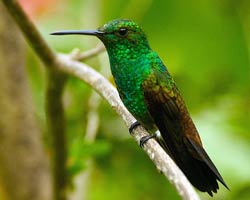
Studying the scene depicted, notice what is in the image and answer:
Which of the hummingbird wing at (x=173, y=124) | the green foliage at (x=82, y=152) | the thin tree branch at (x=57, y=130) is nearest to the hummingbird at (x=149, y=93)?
the hummingbird wing at (x=173, y=124)

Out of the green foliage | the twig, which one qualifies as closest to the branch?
the twig

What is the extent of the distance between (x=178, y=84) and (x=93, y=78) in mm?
1294

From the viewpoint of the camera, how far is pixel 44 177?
425 centimetres

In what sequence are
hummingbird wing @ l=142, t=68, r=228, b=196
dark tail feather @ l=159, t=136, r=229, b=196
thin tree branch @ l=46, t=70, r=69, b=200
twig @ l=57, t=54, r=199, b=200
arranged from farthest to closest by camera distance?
thin tree branch @ l=46, t=70, r=69, b=200 → hummingbird wing @ l=142, t=68, r=228, b=196 → dark tail feather @ l=159, t=136, r=229, b=196 → twig @ l=57, t=54, r=199, b=200

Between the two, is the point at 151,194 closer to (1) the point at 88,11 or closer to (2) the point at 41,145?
(2) the point at 41,145

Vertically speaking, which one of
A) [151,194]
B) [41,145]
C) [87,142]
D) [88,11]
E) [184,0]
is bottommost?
[151,194]

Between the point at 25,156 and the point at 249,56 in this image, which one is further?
the point at 249,56

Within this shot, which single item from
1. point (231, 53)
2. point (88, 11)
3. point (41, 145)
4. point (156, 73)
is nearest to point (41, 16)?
point (88, 11)

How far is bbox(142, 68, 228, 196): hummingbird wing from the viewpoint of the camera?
9.67 feet

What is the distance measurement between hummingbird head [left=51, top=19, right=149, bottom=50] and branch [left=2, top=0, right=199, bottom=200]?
16 cm

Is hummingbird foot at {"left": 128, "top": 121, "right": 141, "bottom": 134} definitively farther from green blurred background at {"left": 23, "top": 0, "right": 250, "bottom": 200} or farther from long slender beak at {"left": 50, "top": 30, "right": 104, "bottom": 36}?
green blurred background at {"left": 23, "top": 0, "right": 250, "bottom": 200}

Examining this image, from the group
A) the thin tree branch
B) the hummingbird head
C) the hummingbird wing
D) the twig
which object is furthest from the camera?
the thin tree branch

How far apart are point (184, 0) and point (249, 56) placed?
1.75 ft

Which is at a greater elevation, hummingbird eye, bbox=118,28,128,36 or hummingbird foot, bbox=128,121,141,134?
hummingbird eye, bbox=118,28,128,36
